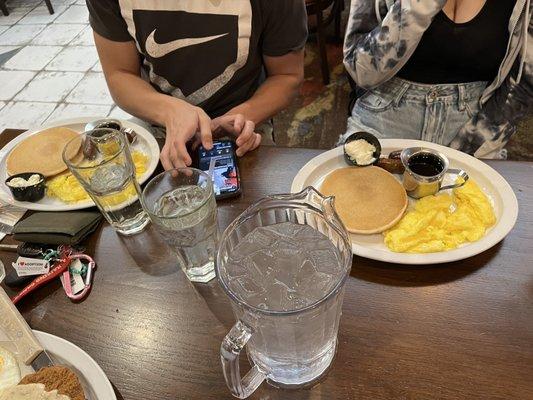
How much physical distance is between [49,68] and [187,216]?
3749 mm

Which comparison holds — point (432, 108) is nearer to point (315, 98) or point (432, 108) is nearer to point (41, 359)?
point (41, 359)

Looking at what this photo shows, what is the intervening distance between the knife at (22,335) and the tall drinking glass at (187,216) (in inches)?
11.7

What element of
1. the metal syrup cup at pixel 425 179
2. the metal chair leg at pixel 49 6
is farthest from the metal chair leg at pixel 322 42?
the metal chair leg at pixel 49 6

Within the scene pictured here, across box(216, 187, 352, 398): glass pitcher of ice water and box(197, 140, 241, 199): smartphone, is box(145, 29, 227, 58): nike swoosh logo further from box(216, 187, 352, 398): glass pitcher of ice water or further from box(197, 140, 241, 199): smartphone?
box(216, 187, 352, 398): glass pitcher of ice water

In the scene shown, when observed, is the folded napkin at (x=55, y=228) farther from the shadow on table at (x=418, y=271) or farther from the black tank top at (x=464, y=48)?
the black tank top at (x=464, y=48)

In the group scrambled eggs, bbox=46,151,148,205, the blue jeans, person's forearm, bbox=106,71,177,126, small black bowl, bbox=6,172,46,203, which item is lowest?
the blue jeans

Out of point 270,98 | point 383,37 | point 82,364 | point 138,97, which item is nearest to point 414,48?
point 383,37

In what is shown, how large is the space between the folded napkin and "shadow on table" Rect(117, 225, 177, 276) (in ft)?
0.27

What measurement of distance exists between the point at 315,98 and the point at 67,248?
8.32 ft

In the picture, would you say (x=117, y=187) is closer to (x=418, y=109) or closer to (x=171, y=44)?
(x=171, y=44)

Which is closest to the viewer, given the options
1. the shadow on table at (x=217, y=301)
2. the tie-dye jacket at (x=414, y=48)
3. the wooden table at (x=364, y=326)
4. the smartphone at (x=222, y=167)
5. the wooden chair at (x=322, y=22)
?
the wooden table at (x=364, y=326)

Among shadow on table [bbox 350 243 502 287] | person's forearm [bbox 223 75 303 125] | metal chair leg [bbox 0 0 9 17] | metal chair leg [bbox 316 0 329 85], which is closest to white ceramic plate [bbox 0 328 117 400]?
shadow on table [bbox 350 243 502 287]

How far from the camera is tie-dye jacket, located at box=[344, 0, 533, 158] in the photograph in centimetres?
134

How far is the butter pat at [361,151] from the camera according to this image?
3.71 feet
